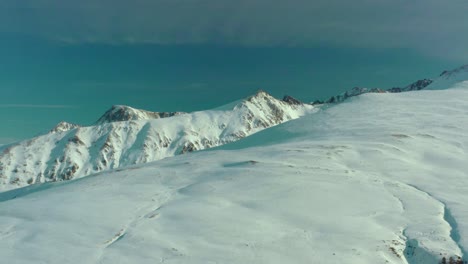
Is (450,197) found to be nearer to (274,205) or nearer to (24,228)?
(274,205)

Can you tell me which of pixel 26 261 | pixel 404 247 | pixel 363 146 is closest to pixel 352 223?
pixel 404 247

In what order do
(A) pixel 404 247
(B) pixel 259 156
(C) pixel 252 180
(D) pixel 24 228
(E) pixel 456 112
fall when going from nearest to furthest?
(A) pixel 404 247 < (D) pixel 24 228 < (C) pixel 252 180 < (B) pixel 259 156 < (E) pixel 456 112

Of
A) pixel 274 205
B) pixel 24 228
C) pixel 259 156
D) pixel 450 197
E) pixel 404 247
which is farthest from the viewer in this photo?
pixel 259 156

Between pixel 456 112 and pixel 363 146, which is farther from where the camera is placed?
pixel 456 112

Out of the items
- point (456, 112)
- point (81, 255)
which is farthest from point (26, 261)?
point (456, 112)

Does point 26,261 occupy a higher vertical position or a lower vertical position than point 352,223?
higher

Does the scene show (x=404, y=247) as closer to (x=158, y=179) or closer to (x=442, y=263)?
(x=442, y=263)
